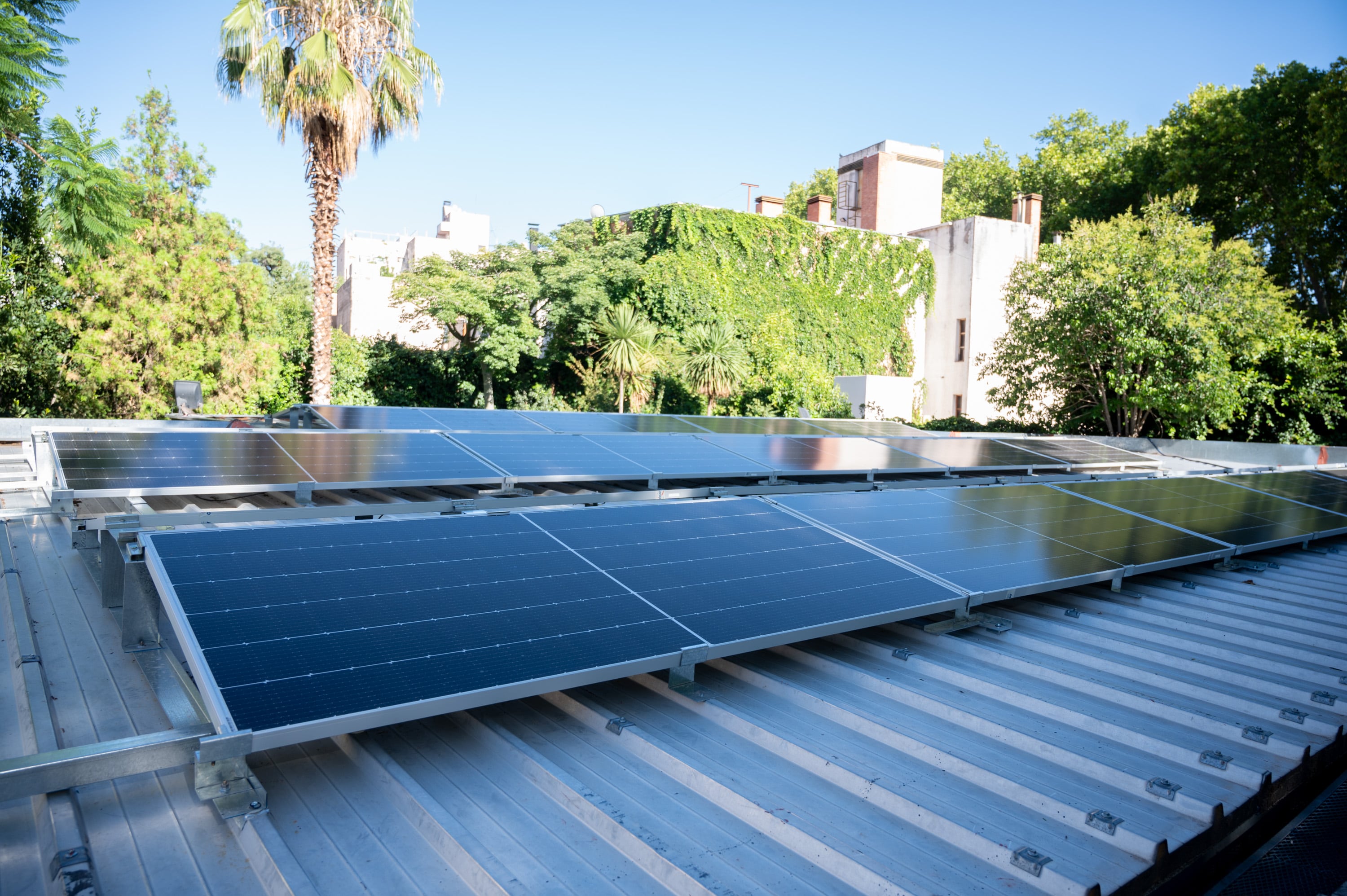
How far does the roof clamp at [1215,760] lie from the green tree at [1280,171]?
34.4 m

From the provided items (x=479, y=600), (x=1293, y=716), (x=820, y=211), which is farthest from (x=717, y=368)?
(x=479, y=600)

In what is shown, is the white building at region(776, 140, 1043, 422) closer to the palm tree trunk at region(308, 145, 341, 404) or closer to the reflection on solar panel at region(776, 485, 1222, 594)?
the palm tree trunk at region(308, 145, 341, 404)

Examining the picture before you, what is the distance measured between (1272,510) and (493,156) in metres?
79.5

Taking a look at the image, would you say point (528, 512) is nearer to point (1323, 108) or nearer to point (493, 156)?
point (1323, 108)

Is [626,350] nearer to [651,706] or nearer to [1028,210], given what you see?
[1028,210]

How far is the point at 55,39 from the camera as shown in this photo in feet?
48.0

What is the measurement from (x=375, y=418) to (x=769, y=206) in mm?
30325

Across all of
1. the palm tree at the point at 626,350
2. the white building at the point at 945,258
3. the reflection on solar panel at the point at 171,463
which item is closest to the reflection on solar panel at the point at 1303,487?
the reflection on solar panel at the point at 171,463

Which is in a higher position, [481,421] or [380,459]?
[481,421]

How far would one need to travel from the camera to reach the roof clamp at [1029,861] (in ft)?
8.66

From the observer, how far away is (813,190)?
71.3 metres

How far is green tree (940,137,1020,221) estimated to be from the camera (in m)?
58.2

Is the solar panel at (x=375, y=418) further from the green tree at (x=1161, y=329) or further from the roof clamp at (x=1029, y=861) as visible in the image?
the green tree at (x=1161, y=329)

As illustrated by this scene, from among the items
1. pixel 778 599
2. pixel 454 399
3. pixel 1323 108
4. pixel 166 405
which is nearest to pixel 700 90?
pixel 454 399
